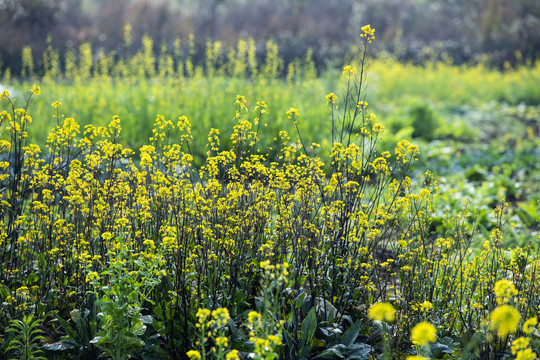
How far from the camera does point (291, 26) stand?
20.7m

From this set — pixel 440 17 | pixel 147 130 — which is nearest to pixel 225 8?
pixel 440 17

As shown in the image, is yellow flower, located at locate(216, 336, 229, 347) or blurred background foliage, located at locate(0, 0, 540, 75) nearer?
yellow flower, located at locate(216, 336, 229, 347)

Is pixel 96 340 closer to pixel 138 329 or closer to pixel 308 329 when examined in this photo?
pixel 138 329

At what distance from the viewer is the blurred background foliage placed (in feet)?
53.8

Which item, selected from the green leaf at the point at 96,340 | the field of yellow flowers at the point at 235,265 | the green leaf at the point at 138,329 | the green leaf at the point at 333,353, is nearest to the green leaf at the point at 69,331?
the field of yellow flowers at the point at 235,265

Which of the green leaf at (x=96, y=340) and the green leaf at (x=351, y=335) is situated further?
the green leaf at (x=351, y=335)

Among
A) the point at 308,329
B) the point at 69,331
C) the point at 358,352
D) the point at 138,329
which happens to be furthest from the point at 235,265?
the point at 69,331

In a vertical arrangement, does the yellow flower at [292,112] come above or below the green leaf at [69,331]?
above

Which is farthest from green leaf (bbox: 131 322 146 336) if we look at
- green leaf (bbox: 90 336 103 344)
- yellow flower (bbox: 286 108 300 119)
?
yellow flower (bbox: 286 108 300 119)

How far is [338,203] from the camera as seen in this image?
274 centimetres

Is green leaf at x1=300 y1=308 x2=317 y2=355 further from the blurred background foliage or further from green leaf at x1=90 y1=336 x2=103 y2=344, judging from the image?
the blurred background foliage

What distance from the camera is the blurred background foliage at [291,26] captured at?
16.4 m

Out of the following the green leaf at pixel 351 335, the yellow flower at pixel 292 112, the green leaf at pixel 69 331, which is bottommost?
the green leaf at pixel 351 335

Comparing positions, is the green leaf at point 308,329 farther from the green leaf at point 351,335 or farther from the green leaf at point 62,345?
the green leaf at point 62,345
